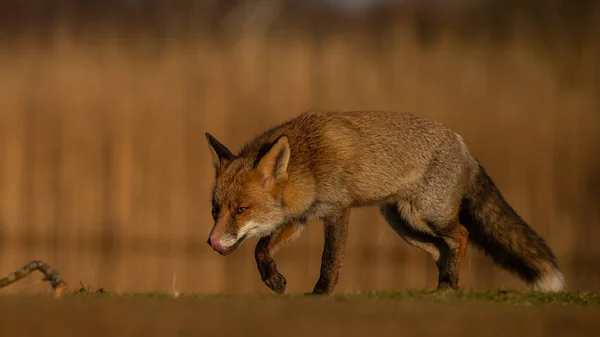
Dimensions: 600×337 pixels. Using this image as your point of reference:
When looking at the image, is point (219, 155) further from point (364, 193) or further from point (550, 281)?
point (550, 281)

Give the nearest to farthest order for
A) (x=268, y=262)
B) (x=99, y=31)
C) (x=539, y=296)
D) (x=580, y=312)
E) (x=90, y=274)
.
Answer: (x=580, y=312) < (x=539, y=296) < (x=268, y=262) < (x=90, y=274) < (x=99, y=31)

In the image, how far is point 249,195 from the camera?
6.19 m

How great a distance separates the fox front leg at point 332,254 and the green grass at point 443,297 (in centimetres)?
43

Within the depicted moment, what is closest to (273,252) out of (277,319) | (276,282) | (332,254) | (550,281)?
(276,282)

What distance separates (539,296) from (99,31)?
6.45 m

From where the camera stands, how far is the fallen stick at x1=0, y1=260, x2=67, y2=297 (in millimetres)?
5367

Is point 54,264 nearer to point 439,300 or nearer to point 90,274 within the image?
point 90,274

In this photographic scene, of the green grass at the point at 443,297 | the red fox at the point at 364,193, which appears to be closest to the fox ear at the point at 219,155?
the red fox at the point at 364,193

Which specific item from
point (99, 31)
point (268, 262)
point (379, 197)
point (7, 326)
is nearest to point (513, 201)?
point (379, 197)

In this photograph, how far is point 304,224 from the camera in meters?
6.67

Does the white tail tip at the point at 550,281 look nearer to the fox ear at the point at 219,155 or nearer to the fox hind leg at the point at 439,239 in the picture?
the fox hind leg at the point at 439,239

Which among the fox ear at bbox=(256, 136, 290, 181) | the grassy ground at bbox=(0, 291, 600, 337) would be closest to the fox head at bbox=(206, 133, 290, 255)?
the fox ear at bbox=(256, 136, 290, 181)

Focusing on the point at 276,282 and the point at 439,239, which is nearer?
the point at 276,282

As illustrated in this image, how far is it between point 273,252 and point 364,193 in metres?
0.74
